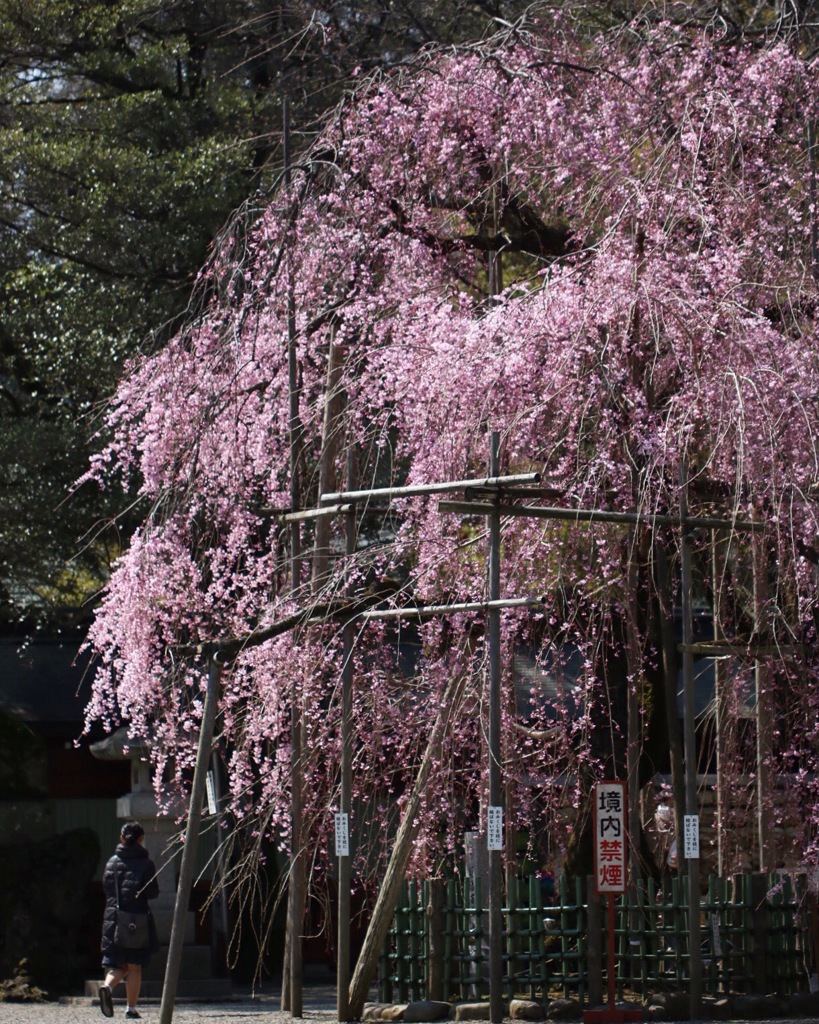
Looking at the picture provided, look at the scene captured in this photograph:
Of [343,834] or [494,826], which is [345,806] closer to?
[343,834]

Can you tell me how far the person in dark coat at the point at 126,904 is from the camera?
1209cm

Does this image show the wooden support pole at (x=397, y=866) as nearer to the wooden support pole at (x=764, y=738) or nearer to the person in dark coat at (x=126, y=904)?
the person in dark coat at (x=126, y=904)

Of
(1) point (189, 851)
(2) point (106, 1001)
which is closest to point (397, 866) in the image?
(1) point (189, 851)

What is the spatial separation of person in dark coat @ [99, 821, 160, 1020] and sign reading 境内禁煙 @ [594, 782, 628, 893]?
3.38 metres

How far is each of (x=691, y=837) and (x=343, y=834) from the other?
7.82ft

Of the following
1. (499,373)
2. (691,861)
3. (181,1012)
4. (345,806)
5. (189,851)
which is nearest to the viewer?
(189,851)

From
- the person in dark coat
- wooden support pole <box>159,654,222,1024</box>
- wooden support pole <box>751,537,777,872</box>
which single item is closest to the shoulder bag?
the person in dark coat

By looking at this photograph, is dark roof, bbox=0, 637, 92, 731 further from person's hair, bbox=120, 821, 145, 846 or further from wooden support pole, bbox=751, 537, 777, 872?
wooden support pole, bbox=751, 537, 777, 872

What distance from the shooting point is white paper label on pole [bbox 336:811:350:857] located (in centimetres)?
1119

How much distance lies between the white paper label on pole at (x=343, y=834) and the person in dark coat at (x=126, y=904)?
165 centimetres

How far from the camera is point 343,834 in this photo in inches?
442

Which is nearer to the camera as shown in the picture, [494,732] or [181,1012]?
[494,732]

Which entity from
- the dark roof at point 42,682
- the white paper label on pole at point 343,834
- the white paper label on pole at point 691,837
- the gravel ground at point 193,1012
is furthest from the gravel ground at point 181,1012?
the dark roof at point 42,682

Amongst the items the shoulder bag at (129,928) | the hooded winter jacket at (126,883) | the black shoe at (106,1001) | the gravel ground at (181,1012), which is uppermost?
the hooded winter jacket at (126,883)
